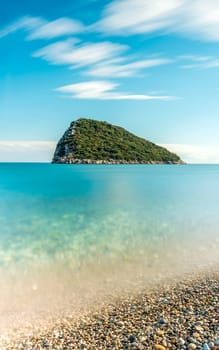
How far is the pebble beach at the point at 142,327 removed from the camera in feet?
23.6

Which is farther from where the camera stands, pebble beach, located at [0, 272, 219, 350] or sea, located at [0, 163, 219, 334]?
sea, located at [0, 163, 219, 334]

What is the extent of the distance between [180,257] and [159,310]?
5.97m

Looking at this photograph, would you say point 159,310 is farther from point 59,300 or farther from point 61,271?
point 61,271

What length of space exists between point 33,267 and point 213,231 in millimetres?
12641

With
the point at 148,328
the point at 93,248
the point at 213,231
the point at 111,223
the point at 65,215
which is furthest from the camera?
the point at 65,215

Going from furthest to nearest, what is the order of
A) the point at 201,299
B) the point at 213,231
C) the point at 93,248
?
the point at 213,231 < the point at 93,248 < the point at 201,299

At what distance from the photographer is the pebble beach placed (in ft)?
23.6

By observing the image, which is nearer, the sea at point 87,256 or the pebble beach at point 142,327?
the pebble beach at point 142,327

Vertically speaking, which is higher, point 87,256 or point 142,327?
point 142,327

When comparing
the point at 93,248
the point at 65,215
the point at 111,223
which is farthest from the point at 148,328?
the point at 65,215

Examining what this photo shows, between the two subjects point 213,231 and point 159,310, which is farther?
point 213,231

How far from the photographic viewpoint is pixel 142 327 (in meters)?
7.93

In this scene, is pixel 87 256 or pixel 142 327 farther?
pixel 87 256

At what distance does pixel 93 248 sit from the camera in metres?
16.3
